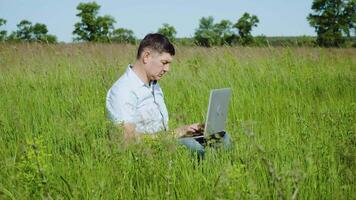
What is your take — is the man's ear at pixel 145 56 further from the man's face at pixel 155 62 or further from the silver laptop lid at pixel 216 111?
the silver laptop lid at pixel 216 111

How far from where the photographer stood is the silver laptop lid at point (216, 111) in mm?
2711

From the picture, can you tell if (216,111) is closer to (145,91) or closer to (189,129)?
(189,129)

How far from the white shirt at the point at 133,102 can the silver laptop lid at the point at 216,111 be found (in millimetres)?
324

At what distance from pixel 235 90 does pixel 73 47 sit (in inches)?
158

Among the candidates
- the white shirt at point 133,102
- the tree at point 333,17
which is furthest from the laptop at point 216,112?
the tree at point 333,17

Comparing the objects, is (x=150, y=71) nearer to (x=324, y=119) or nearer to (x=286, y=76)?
(x=324, y=119)

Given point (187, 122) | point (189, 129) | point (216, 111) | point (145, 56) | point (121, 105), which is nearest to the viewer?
point (216, 111)

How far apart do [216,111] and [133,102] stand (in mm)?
649

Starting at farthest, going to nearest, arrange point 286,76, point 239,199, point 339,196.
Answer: point 286,76 < point 339,196 < point 239,199

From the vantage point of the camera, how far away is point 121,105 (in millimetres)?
3010

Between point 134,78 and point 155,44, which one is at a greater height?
point 155,44

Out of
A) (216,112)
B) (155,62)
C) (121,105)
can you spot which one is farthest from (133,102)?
(216,112)

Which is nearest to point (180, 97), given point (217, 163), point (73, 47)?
point (217, 163)

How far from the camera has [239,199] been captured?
1.75 m
